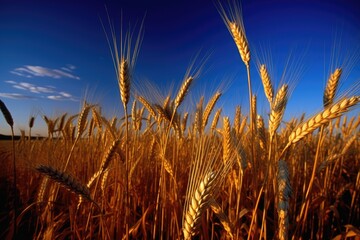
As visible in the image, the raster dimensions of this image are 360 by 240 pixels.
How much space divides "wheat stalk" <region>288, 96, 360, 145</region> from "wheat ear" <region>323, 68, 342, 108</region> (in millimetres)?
544

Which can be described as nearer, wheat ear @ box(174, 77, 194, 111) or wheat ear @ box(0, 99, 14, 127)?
wheat ear @ box(0, 99, 14, 127)

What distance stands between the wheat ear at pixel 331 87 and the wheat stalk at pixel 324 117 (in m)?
0.54

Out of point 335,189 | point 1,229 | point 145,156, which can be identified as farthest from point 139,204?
point 335,189

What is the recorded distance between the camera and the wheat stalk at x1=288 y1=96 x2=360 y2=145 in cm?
129

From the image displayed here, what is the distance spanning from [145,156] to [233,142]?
1699 mm

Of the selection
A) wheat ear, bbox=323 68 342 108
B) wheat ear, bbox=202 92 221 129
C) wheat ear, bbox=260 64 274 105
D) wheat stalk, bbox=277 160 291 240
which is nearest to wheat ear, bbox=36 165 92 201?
wheat stalk, bbox=277 160 291 240

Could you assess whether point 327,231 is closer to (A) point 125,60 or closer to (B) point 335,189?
(B) point 335,189

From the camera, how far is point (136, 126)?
9.13ft

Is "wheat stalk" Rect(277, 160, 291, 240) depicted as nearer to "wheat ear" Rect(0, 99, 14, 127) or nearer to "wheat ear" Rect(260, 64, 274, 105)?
"wheat ear" Rect(260, 64, 274, 105)

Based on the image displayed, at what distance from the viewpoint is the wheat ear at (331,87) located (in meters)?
1.85

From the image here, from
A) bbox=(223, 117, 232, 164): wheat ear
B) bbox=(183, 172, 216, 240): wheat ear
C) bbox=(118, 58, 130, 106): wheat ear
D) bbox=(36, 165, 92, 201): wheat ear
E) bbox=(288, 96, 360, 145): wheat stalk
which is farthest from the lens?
bbox=(223, 117, 232, 164): wheat ear

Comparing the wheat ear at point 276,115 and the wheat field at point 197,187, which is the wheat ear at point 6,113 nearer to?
the wheat field at point 197,187

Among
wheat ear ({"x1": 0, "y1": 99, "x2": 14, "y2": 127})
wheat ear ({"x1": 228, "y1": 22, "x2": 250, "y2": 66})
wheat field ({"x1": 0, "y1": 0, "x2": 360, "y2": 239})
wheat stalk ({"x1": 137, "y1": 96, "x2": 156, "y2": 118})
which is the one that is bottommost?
wheat field ({"x1": 0, "y1": 0, "x2": 360, "y2": 239})

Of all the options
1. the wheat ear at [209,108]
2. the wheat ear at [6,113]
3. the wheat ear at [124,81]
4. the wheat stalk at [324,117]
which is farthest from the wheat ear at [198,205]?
the wheat ear at [6,113]
